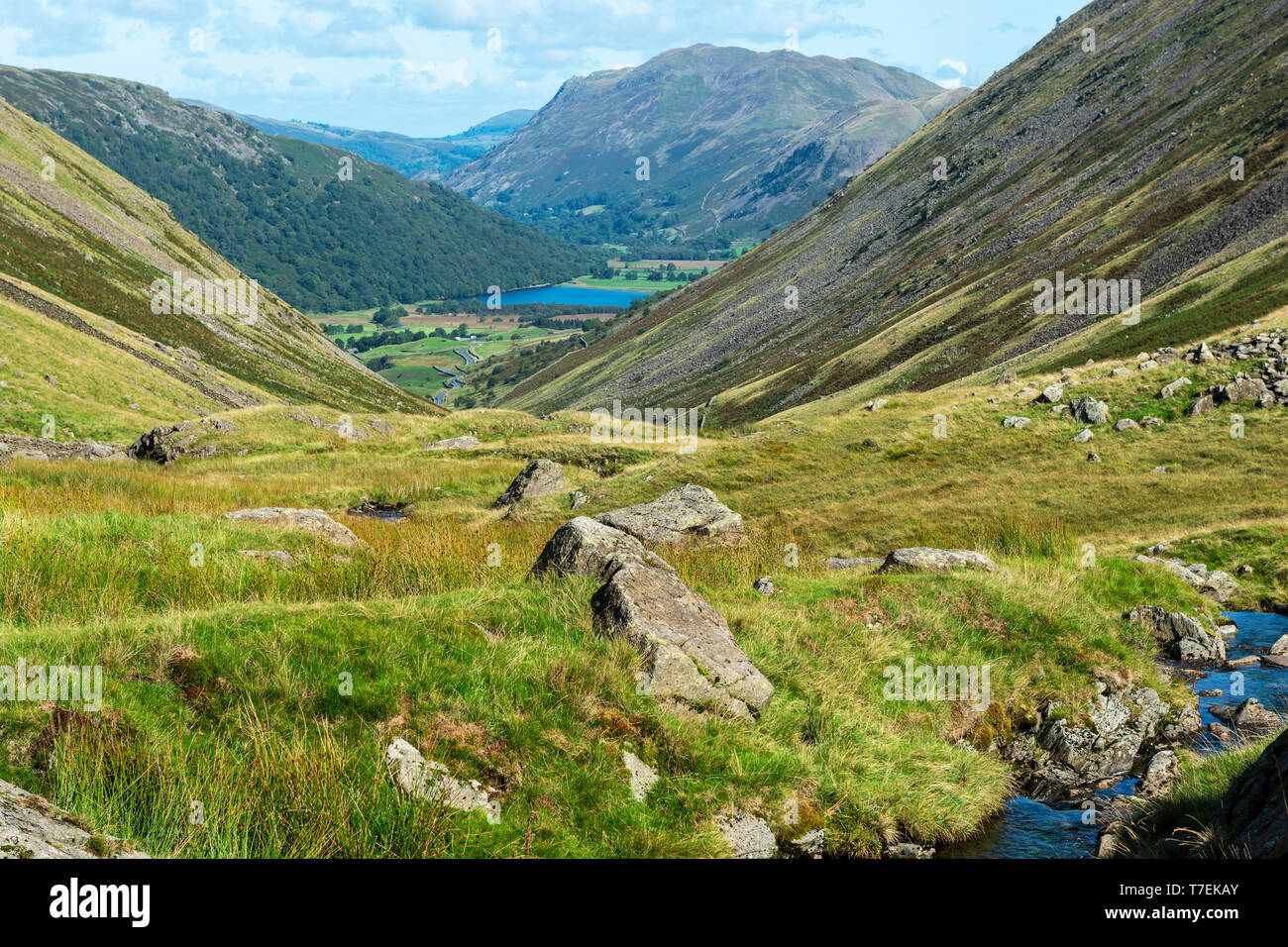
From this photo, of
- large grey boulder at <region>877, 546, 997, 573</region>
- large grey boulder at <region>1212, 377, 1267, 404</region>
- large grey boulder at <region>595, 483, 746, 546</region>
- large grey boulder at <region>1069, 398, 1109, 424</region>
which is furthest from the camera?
large grey boulder at <region>1069, 398, 1109, 424</region>

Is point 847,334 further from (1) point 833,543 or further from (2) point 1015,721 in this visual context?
(2) point 1015,721

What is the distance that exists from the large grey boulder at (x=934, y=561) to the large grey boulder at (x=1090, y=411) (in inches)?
801

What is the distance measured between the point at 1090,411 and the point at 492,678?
33.6m

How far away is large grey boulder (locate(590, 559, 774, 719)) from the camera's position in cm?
1088

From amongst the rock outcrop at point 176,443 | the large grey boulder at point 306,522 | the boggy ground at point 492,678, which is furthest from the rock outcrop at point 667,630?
the rock outcrop at point 176,443

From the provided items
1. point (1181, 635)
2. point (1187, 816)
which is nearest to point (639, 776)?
point (1187, 816)

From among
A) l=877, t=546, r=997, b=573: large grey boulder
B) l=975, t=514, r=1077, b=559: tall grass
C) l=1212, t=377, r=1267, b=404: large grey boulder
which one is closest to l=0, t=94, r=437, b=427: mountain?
l=877, t=546, r=997, b=573: large grey boulder

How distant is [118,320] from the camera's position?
105188 millimetres

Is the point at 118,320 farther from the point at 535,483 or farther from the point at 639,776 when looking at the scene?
the point at 639,776

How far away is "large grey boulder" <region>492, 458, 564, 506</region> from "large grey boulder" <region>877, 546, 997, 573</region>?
21.9 metres

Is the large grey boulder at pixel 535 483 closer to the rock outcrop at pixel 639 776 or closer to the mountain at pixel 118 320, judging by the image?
the rock outcrop at pixel 639 776

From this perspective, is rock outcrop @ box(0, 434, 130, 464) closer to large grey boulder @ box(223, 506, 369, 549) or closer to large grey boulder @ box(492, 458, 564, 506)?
large grey boulder @ box(492, 458, 564, 506)

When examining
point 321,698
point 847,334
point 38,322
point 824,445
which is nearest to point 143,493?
point 321,698
